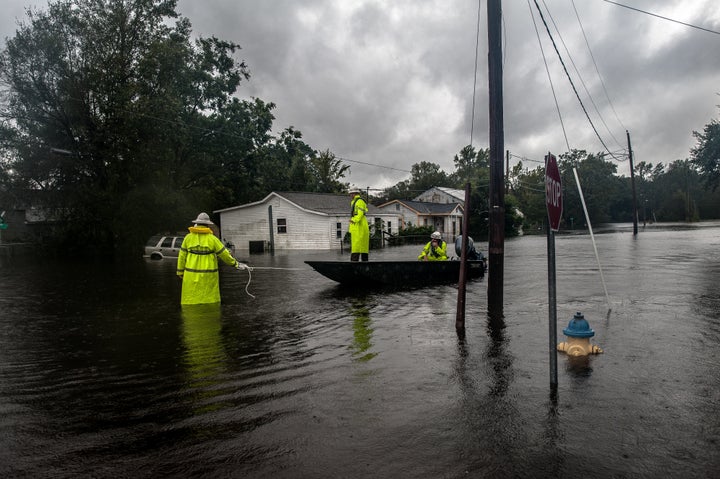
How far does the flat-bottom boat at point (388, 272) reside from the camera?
11.3m

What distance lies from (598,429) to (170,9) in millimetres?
37450

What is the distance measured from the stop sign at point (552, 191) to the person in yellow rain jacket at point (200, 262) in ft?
17.4

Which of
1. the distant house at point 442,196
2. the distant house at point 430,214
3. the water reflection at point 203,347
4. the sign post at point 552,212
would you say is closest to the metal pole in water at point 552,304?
the sign post at point 552,212

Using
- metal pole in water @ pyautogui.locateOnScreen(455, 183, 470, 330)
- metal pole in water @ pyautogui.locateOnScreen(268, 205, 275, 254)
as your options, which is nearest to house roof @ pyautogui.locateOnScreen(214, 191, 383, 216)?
metal pole in water @ pyautogui.locateOnScreen(268, 205, 275, 254)

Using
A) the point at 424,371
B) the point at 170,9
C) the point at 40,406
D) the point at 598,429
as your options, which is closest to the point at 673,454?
the point at 598,429

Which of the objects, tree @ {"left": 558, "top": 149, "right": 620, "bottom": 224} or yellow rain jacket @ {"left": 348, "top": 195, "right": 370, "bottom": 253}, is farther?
tree @ {"left": 558, "top": 149, "right": 620, "bottom": 224}

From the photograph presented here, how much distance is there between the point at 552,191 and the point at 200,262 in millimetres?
5836

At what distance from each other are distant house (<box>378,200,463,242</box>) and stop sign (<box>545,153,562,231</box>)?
46.8 m

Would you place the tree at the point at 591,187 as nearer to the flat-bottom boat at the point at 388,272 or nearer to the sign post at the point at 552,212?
the flat-bottom boat at the point at 388,272

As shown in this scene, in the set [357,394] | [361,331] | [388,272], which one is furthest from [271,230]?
[357,394]

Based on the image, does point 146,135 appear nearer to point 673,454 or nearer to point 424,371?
point 424,371

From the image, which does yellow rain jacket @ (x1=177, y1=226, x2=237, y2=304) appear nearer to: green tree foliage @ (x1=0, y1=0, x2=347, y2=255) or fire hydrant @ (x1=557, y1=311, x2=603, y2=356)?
fire hydrant @ (x1=557, y1=311, x2=603, y2=356)

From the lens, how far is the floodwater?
3129 millimetres

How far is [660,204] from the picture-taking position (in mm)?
110312
